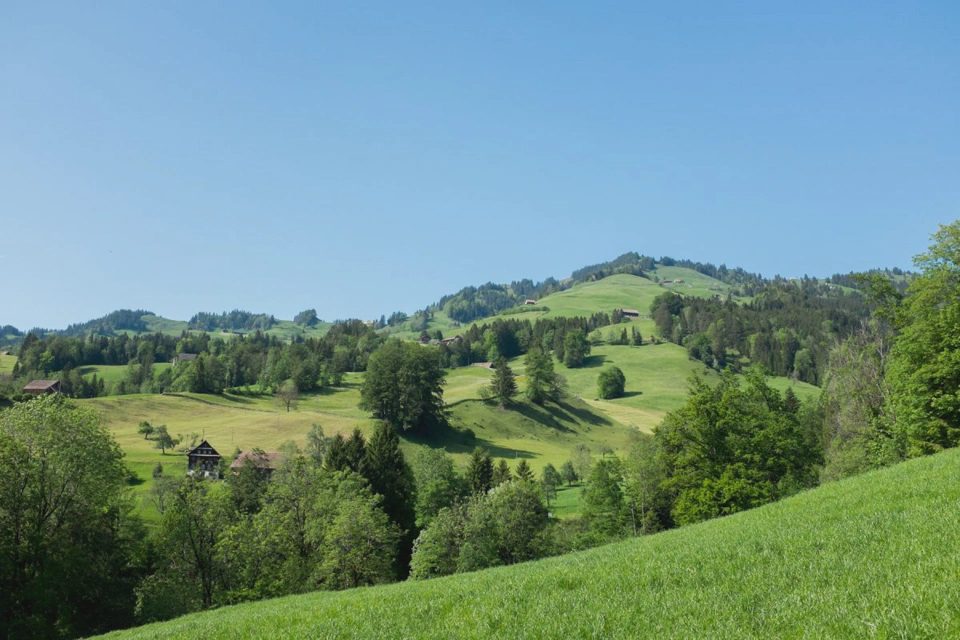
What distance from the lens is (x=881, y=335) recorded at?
172ft

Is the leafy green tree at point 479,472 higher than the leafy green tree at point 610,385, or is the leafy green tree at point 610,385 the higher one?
the leafy green tree at point 610,385

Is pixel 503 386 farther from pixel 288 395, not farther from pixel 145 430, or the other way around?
pixel 145 430

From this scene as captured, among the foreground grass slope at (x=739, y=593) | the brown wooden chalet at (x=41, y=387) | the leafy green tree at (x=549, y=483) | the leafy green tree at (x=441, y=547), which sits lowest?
the leafy green tree at (x=549, y=483)

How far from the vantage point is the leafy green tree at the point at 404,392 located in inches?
5007

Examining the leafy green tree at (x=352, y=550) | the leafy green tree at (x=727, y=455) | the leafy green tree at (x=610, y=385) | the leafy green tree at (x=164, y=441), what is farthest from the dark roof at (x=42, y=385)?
the leafy green tree at (x=727, y=455)

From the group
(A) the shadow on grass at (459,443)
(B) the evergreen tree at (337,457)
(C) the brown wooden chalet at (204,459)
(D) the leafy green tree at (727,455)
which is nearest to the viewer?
(D) the leafy green tree at (727,455)

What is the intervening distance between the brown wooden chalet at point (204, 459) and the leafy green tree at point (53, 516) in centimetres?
5956

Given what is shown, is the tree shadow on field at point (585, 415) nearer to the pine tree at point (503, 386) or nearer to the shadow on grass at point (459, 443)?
the pine tree at point (503, 386)

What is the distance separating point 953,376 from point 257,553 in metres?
50.9

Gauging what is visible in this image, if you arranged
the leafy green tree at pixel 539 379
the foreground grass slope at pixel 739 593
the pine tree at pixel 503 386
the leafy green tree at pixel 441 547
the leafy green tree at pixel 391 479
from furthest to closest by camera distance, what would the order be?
1. the leafy green tree at pixel 539 379
2. the pine tree at pixel 503 386
3. the leafy green tree at pixel 391 479
4. the leafy green tree at pixel 441 547
5. the foreground grass slope at pixel 739 593

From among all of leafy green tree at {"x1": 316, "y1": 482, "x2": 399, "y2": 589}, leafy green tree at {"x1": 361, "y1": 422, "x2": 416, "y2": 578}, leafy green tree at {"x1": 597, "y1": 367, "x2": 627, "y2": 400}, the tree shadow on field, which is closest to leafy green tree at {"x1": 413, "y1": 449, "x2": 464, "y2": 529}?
leafy green tree at {"x1": 361, "y1": 422, "x2": 416, "y2": 578}

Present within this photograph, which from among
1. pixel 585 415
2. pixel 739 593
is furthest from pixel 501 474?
pixel 585 415

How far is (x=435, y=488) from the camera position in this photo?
7669cm

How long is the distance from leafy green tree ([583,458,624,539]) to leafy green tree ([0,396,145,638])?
142 feet
